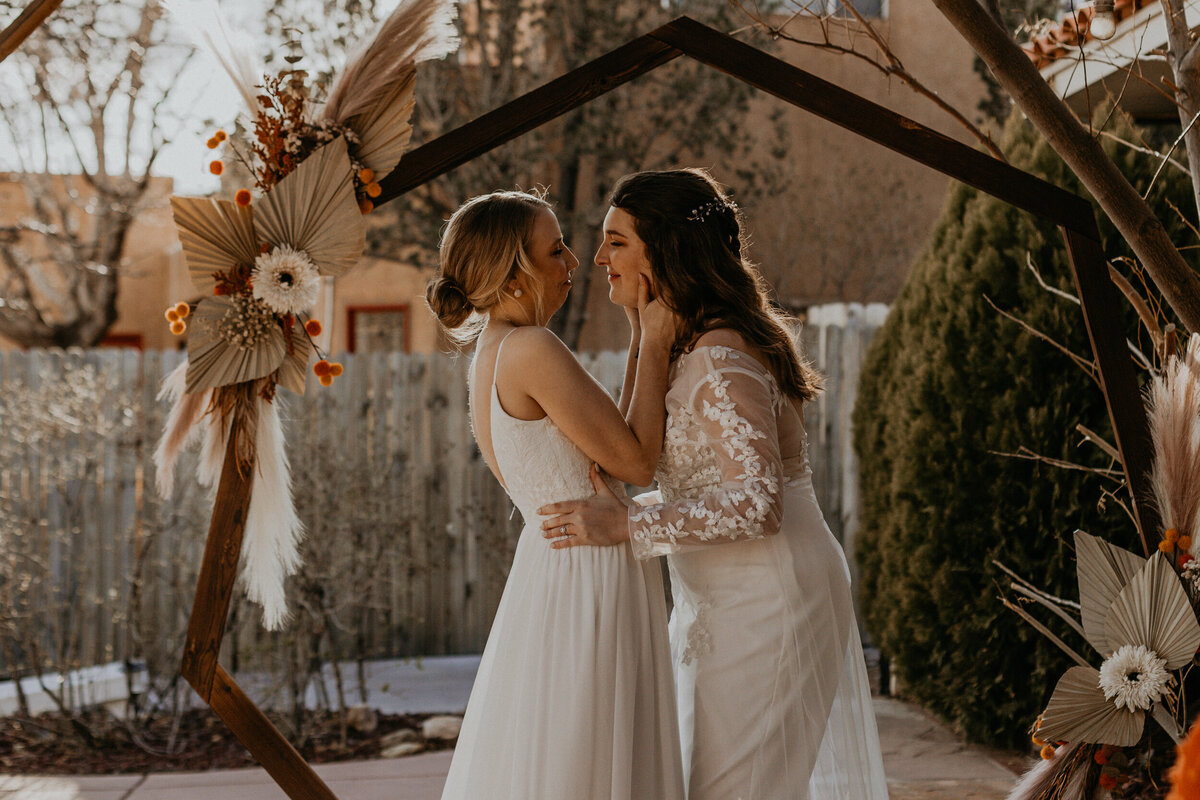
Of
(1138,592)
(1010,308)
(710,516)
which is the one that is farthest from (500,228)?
(1010,308)

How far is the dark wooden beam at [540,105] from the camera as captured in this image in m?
2.61

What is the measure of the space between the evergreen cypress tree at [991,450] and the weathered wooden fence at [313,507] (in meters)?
1.68

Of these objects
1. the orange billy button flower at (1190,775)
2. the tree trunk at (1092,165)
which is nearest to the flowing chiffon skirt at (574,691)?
the tree trunk at (1092,165)

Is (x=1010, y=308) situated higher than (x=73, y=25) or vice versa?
(x=73, y=25)

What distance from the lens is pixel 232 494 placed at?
272 cm

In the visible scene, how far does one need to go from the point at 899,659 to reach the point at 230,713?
133 inches

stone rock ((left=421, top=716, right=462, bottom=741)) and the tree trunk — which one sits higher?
the tree trunk

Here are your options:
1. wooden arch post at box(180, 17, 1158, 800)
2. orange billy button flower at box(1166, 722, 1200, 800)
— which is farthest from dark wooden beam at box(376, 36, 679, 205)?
orange billy button flower at box(1166, 722, 1200, 800)

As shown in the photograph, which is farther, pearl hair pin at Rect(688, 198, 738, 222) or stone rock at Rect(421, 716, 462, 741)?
stone rock at Rect(421, 716, 462, 741)

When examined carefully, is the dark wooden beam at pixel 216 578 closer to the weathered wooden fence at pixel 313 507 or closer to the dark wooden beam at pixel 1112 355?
the dark wooden beam at pixel 1112 355

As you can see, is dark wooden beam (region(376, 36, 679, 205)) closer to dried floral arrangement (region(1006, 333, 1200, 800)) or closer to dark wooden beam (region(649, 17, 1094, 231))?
dark wooden beam (region(649, 17, 1094, 231))

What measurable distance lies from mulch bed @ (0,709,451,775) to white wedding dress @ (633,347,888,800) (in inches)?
108

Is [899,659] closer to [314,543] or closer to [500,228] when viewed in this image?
[314,543]

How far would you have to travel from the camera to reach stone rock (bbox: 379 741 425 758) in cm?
492
